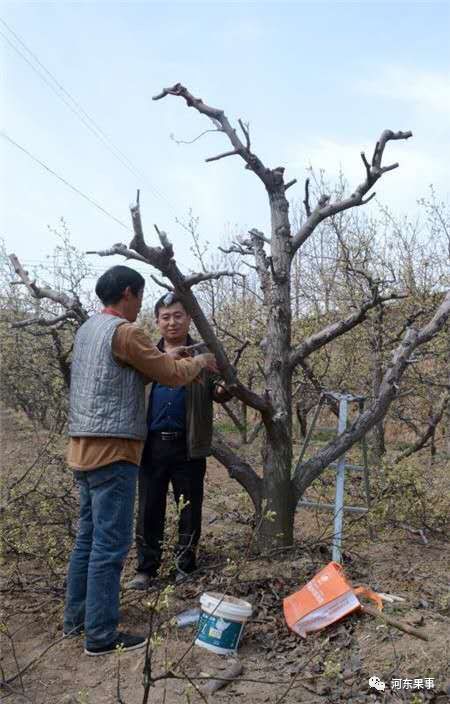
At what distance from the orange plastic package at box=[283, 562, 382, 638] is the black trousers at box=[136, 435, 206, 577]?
2.81 feet

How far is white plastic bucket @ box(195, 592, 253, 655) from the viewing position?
3086 millimetres

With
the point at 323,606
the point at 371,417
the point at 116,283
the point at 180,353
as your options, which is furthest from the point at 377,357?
the point at 116,283

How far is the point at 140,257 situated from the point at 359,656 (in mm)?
2098

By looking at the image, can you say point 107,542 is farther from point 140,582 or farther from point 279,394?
point 279,394

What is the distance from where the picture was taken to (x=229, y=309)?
447 inches

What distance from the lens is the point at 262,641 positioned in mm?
3293

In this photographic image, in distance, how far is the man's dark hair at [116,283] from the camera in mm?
3254

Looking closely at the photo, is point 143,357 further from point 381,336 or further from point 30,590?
point 381,336

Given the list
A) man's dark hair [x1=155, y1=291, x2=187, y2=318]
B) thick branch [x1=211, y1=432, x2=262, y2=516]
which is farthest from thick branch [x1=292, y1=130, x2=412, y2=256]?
thick branch [x1=211, y1=432, x2=262, y2=516]

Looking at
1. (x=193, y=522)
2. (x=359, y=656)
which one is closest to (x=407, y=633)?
(x=359, y=656)

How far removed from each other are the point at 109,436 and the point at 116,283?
752mm

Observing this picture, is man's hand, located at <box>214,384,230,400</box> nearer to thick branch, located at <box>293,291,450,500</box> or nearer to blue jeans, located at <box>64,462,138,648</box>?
thick branch, located at <box>293,291,450,500</box>

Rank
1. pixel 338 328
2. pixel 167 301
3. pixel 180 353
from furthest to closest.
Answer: pixel 338 328 < pixel 167 301 < pixel 180 353

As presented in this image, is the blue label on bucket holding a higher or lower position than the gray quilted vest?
lower
